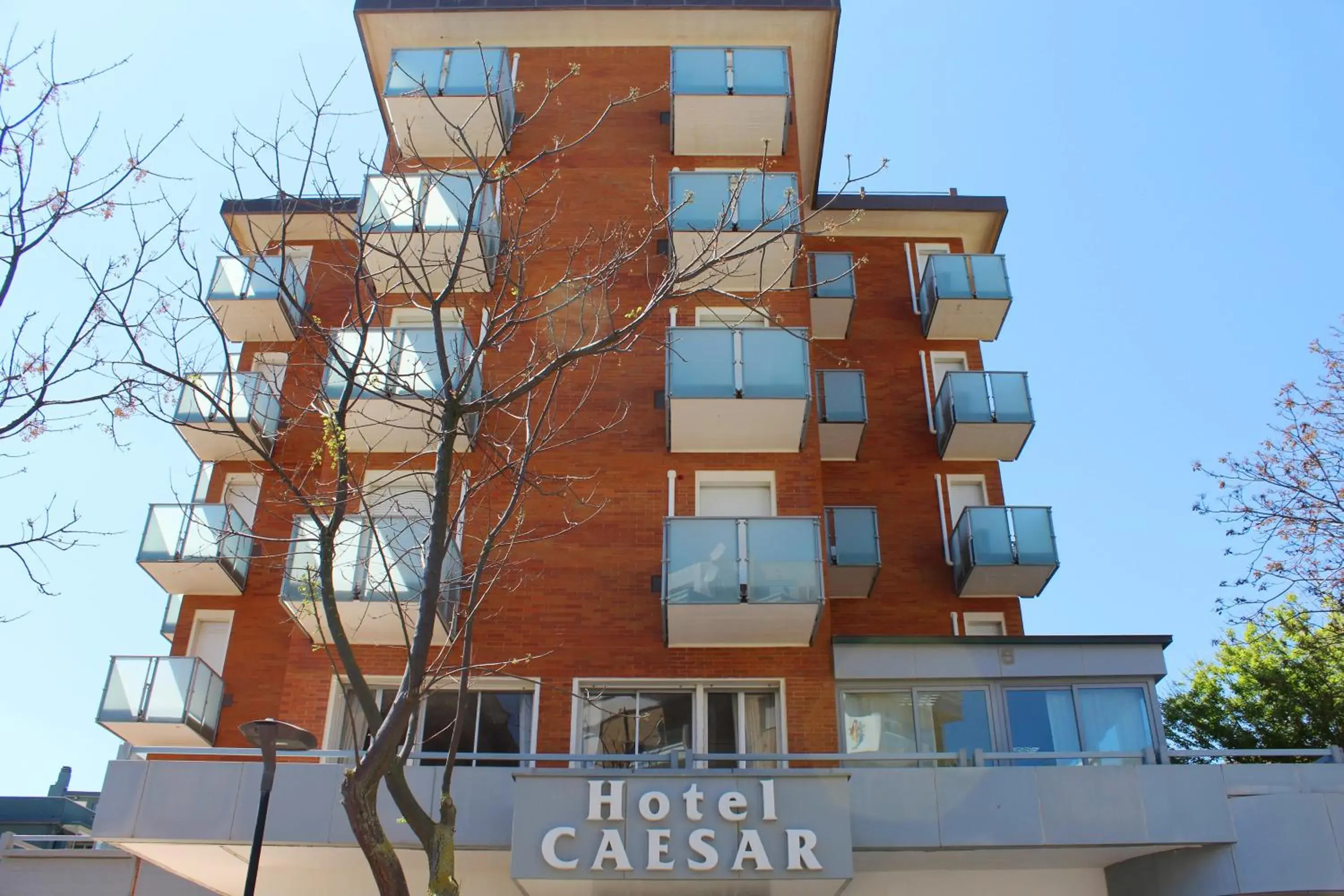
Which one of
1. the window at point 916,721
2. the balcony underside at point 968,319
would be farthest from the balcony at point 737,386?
the balcony underside at point 968,319

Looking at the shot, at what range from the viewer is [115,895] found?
2259 cm

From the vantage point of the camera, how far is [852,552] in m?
22.0

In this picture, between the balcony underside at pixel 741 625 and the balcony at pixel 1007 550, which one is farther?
the balcony at pixel 1007 550

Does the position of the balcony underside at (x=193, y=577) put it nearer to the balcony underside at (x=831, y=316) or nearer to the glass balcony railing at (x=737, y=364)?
the glass balcony railing at (x=737, y=364)

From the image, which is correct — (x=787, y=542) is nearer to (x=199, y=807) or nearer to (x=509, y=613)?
(x=509, y=613)

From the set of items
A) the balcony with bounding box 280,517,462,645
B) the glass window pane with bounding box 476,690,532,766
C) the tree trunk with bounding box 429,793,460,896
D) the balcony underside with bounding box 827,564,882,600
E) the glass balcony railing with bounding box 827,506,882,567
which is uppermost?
the glass balcony railing with bounding box 827,506,882,567

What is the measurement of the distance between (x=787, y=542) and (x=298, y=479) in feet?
30.9

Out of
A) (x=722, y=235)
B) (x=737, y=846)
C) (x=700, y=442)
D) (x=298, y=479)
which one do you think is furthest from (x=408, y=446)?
(x=737, y=846)

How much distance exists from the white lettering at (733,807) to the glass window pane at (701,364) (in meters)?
6.50

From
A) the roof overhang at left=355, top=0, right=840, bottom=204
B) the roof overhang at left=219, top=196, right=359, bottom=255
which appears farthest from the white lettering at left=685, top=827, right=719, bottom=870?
the roof overhang at left=219, top=196, right=359, bottom=255

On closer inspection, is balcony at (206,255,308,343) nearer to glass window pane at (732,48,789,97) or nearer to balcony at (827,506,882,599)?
glass window pane at (732,48,789,97)

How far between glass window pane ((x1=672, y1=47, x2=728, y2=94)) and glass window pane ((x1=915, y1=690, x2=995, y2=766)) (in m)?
11.7

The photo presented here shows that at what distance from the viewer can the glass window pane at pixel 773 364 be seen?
61.1 feet

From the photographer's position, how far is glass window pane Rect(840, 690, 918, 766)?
1700cm
